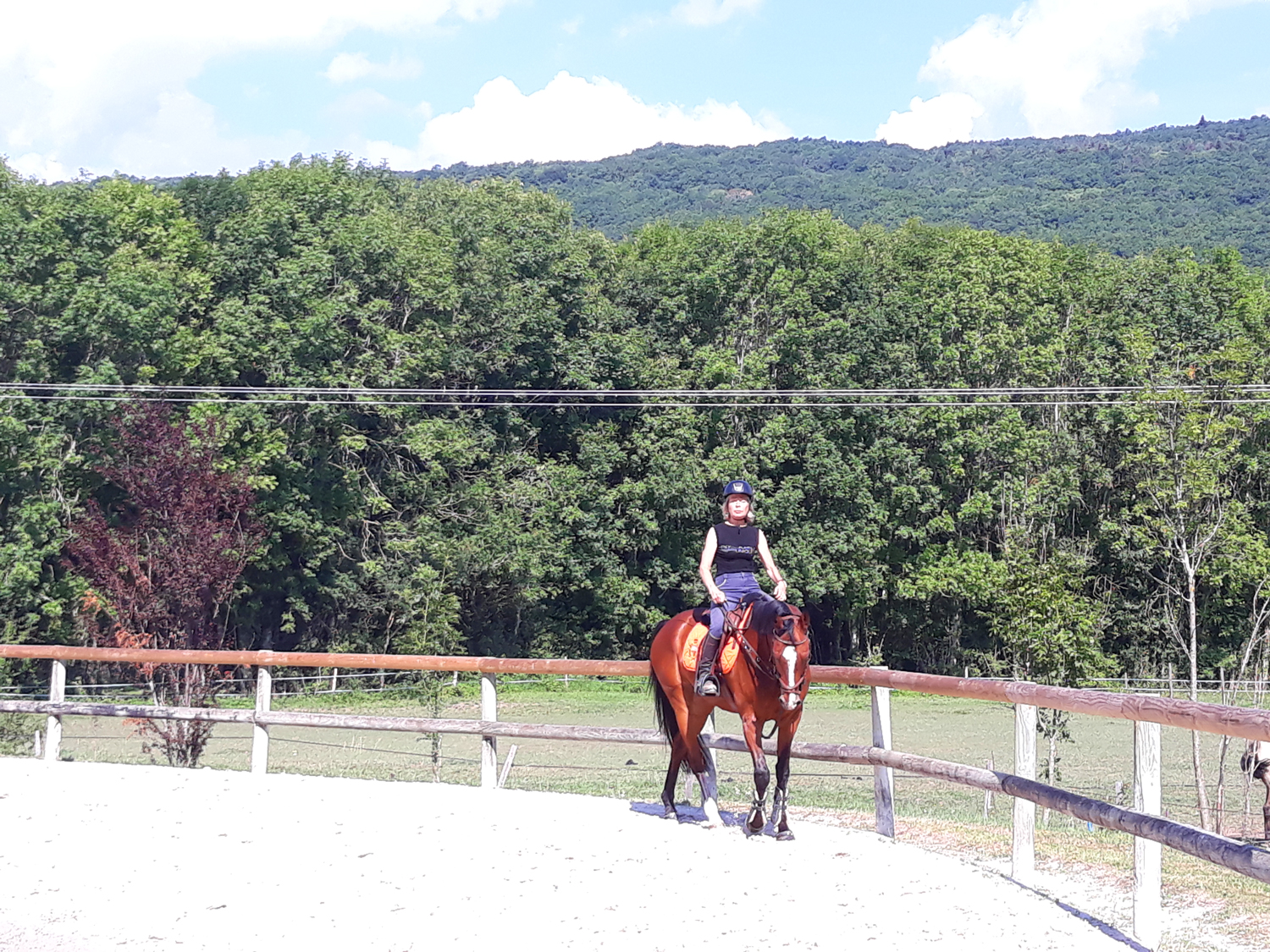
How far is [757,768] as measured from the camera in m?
8.12

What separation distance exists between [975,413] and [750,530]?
39467 mm

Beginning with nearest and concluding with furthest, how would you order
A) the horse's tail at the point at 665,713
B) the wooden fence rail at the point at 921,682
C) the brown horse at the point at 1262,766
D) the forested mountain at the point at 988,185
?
the wooden fence rail at the point at 921,682
the horse's tail at the point at 665,713
the brown horse at the point at 1262,766
the forested mountain at the point at 988,185

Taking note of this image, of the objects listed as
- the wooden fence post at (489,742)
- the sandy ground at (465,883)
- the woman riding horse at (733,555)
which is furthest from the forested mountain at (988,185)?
the sandy ground at (465,883)

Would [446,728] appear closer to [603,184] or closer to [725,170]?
[603,184]

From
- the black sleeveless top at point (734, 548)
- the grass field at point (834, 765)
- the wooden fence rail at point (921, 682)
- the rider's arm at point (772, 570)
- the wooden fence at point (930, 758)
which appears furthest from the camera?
the grass field at point (834, 765)

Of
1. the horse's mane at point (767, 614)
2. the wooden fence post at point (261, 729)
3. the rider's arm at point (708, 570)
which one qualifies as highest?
the rider's arm at point (708, 570)

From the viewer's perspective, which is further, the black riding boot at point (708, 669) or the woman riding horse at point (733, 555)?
the woman riding horse at point (733, 555)

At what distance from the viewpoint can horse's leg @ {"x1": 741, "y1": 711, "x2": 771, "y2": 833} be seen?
815 cm

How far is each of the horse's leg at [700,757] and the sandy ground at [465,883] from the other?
12.9 inches

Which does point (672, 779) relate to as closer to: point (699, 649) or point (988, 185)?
point (699, 649)

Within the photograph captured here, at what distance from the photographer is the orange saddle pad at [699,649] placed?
8578mm

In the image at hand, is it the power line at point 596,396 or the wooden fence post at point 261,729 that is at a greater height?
the power line at point 596,396

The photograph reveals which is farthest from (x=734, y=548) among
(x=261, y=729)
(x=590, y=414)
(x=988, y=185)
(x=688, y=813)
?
(x=988, y=185)

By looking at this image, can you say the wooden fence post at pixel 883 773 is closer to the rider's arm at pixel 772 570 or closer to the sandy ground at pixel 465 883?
the sandy ground at pixel 465 883
